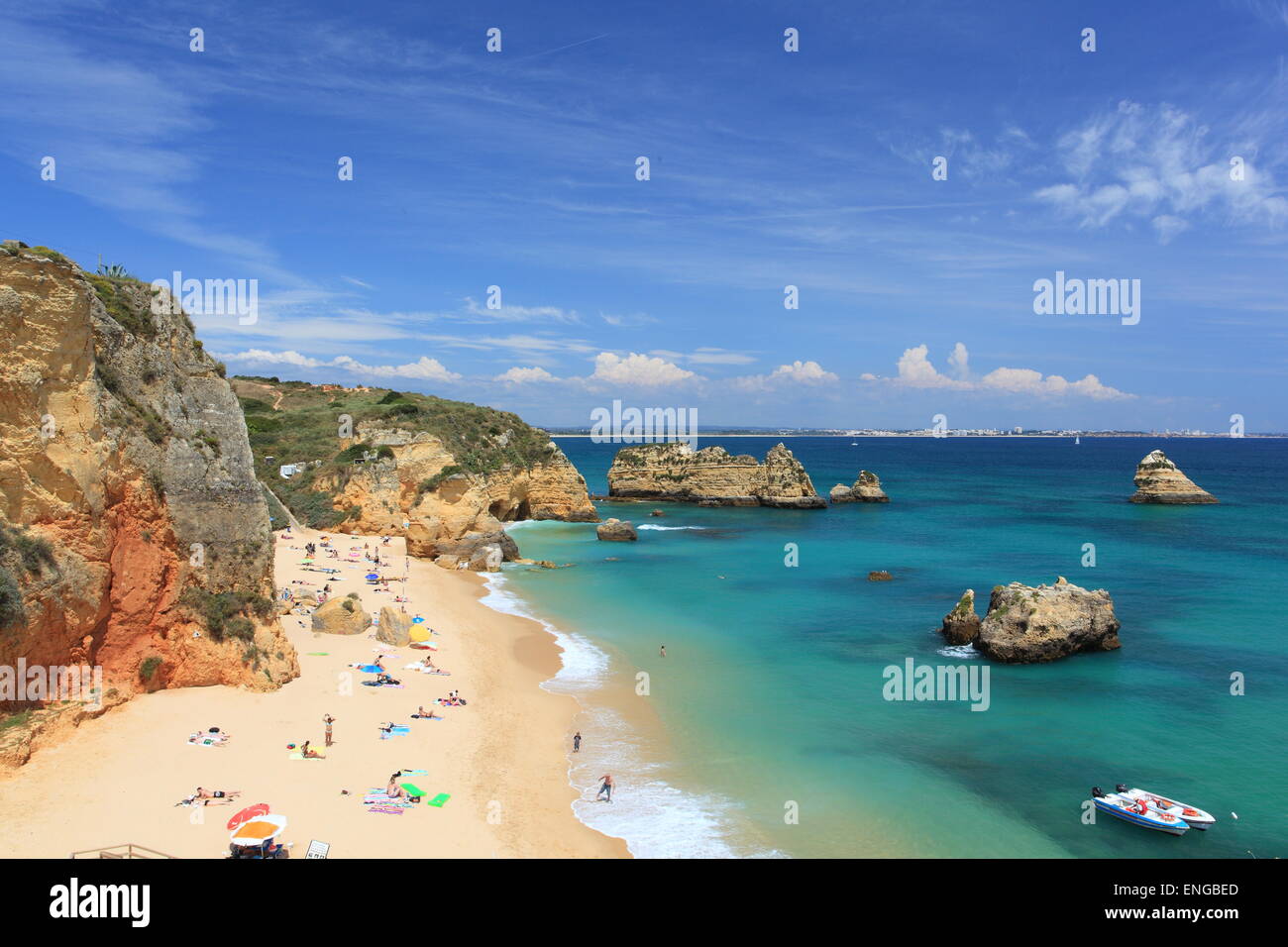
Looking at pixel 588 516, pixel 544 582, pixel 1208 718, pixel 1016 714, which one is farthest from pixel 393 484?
pixel 1208 718

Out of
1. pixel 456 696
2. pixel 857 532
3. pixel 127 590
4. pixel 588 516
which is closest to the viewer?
pixel 127 590

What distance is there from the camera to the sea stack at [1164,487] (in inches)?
2995

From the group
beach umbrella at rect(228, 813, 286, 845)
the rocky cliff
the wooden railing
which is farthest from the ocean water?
the rocky cliff

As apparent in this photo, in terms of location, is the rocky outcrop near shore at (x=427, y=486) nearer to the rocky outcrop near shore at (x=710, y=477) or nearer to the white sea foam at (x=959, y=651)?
the rocky outcrop near shore at (x=710, y=477)

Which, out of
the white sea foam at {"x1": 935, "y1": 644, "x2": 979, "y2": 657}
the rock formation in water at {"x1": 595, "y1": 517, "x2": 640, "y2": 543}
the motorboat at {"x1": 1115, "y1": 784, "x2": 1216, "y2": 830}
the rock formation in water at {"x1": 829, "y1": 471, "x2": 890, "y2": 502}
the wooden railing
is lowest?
the motorboat at {"x1": 1115, "y1": 784, "x2": 1216, "y2": 830}

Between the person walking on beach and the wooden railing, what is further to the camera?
the person walking on beach

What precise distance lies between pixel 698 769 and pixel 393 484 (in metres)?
34.8

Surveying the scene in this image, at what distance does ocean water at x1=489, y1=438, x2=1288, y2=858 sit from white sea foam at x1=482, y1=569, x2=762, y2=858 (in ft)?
0.18

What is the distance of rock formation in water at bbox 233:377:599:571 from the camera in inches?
1752

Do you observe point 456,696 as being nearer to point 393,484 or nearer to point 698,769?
point 698,769

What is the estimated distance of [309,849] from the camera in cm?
1220

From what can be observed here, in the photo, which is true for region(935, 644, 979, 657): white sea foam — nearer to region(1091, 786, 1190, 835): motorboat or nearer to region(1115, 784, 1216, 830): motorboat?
region(1115, 784, 1216, 830): motorboat

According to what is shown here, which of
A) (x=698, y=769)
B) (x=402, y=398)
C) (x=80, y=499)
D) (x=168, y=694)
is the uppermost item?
(x=402, y=398)
